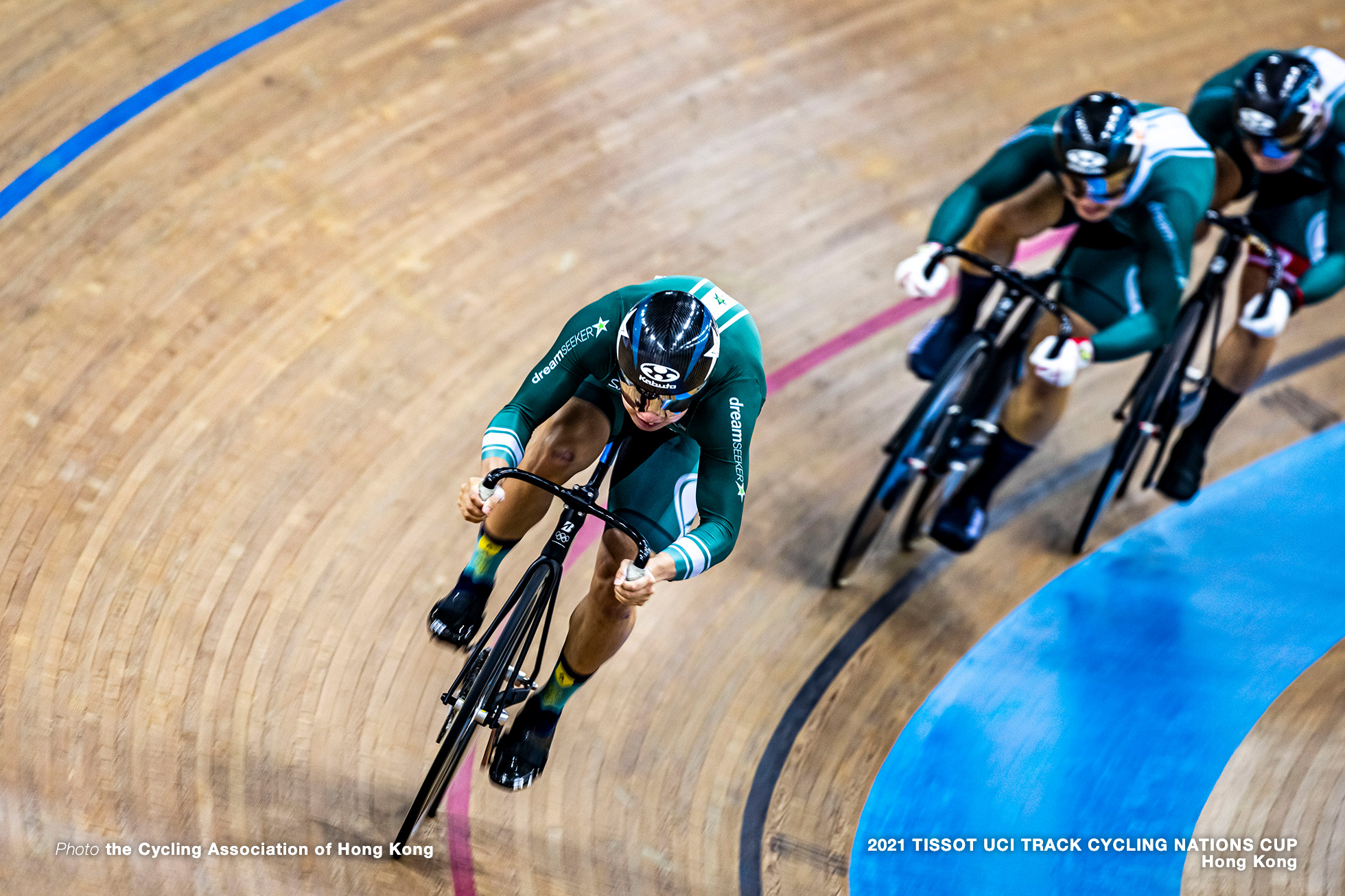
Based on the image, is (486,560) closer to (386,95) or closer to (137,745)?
(137,745)

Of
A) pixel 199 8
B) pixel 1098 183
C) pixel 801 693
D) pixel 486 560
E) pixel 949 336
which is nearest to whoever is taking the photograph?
pixel 486 560

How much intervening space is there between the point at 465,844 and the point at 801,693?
3.75 ft

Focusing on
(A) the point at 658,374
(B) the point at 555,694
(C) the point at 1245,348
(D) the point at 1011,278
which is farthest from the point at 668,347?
(C) the point at 1245,348

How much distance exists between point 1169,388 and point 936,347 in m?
0.85

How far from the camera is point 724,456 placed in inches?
124

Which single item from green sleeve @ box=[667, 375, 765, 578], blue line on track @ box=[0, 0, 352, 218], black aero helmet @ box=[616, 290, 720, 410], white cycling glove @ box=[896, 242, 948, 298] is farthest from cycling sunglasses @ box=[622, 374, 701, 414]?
blue line on track @ box=[0, 0, 352, 218]

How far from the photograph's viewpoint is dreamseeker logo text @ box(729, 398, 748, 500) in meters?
3.14

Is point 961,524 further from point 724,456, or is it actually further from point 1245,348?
point 724,456

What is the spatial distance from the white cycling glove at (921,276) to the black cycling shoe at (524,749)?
64.0 inches

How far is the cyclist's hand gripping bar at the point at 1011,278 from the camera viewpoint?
3875mm

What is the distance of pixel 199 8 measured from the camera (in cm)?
567

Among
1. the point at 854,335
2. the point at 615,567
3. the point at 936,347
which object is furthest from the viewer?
the point at 854,335

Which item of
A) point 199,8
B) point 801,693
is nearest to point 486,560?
point 801,693

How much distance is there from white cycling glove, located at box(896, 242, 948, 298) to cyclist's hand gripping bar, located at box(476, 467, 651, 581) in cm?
139
